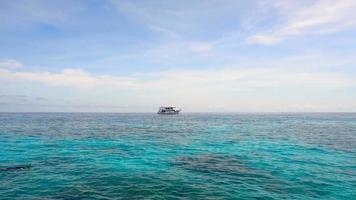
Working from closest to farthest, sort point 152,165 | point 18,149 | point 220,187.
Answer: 1. point 220,187
2. point 152,165
3. point 18,149

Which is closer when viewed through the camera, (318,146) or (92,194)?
(92,194)

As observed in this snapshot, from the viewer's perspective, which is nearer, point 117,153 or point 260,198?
point 260,198

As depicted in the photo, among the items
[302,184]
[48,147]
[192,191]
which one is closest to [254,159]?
[302,184]

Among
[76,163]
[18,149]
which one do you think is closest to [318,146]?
[76,163]

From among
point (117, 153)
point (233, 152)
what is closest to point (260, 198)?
point (233, 152)

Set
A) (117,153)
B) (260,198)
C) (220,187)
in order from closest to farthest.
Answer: (260,198) < (220,187) < (117,153)

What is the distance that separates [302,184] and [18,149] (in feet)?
117

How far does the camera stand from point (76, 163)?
3091cm

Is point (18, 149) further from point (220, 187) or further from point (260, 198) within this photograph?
point (260, 198)

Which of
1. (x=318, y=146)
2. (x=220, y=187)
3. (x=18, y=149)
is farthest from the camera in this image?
(x=318, y=146)

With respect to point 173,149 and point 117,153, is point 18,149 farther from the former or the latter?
point 173,149

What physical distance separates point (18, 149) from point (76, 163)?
1426 centimetres

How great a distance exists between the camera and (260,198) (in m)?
20.2

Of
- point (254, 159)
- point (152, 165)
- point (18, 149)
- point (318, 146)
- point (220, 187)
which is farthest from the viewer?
point (318, 146)
